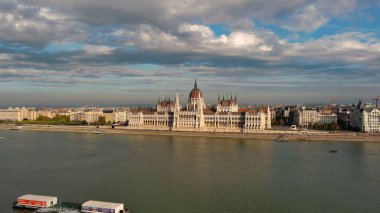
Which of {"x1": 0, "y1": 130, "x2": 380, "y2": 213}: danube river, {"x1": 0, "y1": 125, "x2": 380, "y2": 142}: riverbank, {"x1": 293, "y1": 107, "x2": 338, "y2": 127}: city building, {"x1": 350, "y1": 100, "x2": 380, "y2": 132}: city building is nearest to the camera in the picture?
{"x1": 0, "y1": 130, "x2": 380, "y2": 213}: danube river

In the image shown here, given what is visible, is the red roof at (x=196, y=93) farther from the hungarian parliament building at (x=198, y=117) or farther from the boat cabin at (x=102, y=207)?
the boat cabin at (x=102, y=207)

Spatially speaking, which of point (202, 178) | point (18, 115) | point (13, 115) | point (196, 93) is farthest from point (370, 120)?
point (13, 115)

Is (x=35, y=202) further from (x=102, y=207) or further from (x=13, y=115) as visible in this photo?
(x=13, y=115)

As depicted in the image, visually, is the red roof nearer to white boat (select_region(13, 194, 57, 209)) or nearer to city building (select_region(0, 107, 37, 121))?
city building (select_region(0, 107, 37, 121))

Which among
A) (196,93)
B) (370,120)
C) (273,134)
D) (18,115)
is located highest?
(196,93)

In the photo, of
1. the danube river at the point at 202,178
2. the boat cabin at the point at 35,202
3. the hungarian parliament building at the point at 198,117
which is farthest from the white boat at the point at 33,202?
the hungarian parliament building at the point at 198,117

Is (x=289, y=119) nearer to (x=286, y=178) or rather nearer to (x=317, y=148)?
(x=317, y=148)

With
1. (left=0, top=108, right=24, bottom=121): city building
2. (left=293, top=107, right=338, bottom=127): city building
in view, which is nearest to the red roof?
(left=293, top=107, right=338, bottom=127): city building
